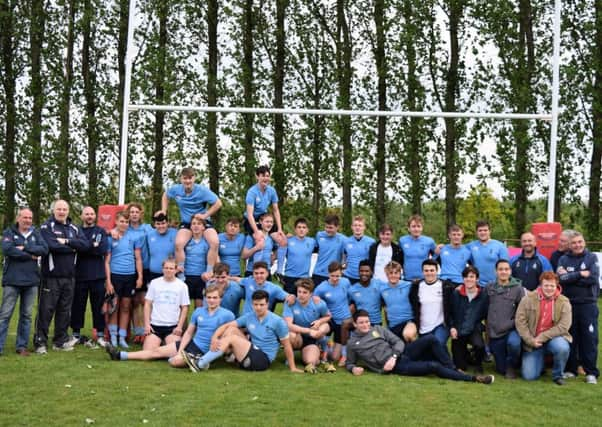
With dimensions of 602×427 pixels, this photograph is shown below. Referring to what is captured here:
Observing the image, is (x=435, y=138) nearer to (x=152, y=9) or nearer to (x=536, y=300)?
(x=152, y=9)

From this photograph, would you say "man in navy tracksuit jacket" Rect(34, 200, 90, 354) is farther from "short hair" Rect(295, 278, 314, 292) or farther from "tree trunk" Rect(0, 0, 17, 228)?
"tree trunk" Rect(0, 0, 17, 228)

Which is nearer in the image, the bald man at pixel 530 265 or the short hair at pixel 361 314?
the short hair at pixel 361 314

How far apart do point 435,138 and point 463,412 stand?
13013 millimetres

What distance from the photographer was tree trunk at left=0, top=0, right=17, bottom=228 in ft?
61.1

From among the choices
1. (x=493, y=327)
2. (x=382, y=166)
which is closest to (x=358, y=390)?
(x=493, y=327)

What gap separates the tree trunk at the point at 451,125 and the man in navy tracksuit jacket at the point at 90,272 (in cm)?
1145

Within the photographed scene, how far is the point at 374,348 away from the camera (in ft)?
21.4

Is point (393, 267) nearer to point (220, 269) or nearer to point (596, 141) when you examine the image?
point (220, 269)

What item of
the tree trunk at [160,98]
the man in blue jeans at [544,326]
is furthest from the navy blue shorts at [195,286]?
the tree trunk at [160,98]

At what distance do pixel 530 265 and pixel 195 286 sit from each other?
342cm

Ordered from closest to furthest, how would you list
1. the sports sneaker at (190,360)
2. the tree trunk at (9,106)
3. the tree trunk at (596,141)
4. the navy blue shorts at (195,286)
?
the sports sneaker at (190,360) < the navy blue shorts at (195,286) < the tree trunk at (596,141) < the tree trunk at (9,106)

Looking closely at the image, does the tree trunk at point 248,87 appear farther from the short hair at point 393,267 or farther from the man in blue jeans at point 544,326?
the man in blue jeans at point 544,326

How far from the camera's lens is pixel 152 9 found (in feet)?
56.8

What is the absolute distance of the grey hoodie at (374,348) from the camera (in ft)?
21.3
